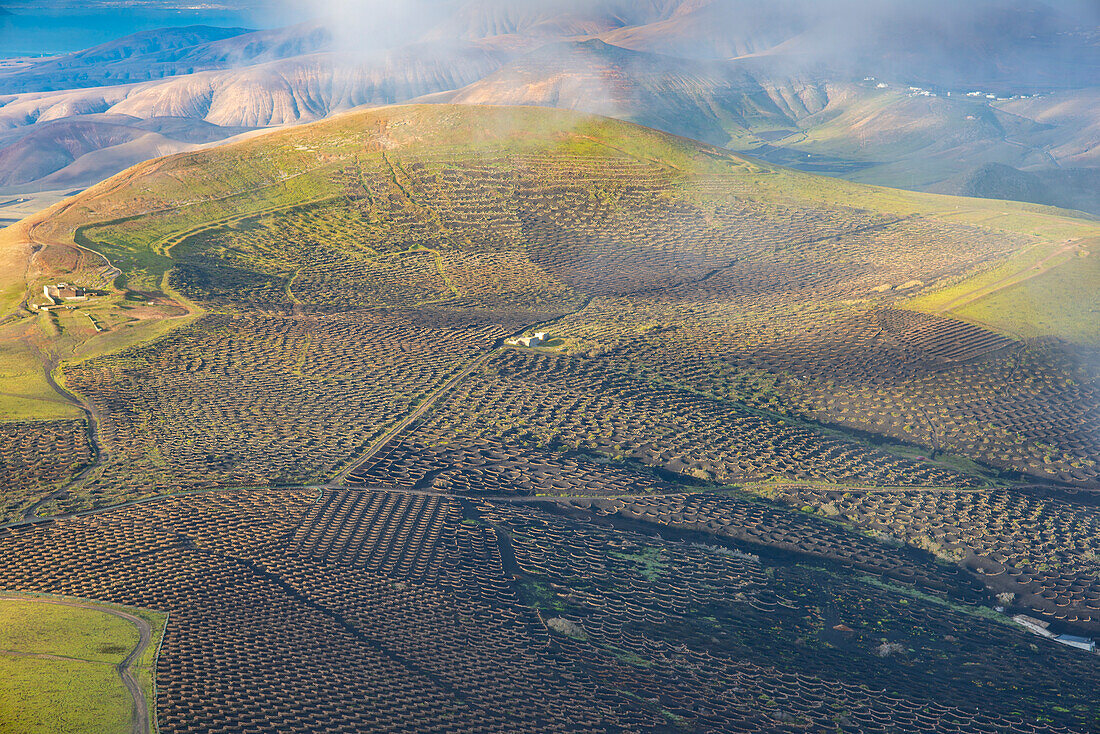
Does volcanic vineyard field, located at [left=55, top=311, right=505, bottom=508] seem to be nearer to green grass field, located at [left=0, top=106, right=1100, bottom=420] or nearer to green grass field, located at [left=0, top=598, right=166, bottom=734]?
green grass field, located at [left=0, top=106, right=1100, bottom=420]

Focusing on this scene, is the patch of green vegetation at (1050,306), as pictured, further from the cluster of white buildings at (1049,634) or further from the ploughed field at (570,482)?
the cluster of white buildings at (1049,634)

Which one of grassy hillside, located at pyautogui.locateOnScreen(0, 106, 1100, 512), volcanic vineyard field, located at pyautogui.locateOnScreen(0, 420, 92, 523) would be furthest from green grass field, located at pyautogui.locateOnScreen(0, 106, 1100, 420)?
volcanic vineyard field, located at pyautogui.locateOnScreen(0, 420, 92, 523)

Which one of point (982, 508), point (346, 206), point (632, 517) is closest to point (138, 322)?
point (346, 206)

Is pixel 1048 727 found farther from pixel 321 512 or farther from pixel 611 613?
pixel 321 512

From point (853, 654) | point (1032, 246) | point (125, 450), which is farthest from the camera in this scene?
point (1032, 246)

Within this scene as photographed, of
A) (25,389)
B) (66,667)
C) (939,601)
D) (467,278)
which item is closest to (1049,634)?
(939,601)

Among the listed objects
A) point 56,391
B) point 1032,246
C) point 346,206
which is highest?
point 346,206

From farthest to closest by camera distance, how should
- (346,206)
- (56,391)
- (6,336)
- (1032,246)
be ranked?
1. (346,206)
2. (1032,246)
3. (6,336)
4. (56,391)
